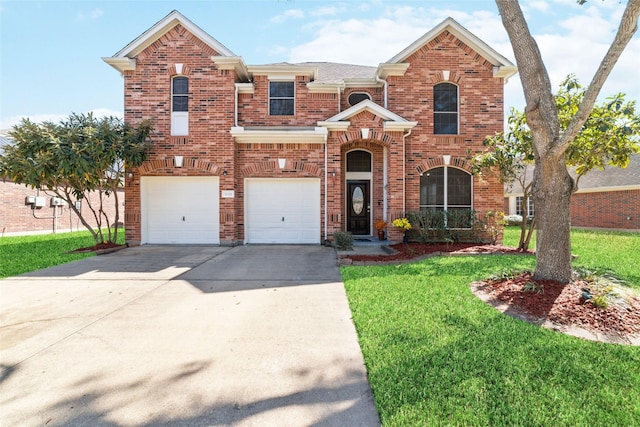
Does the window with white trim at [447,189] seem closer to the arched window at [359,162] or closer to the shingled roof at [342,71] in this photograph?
the arched window at [359,162]

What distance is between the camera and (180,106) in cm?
1152

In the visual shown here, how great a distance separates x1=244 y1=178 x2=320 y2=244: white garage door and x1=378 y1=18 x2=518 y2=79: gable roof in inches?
217

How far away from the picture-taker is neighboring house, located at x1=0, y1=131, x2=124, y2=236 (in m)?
15.8

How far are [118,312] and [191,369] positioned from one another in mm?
2327

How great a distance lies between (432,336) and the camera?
3.64 meters

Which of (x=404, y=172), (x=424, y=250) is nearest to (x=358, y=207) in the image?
(x=404, y=172)

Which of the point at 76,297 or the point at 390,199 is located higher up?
the point at 390,199

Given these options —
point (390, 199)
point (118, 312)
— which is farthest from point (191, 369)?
point (390, 199)

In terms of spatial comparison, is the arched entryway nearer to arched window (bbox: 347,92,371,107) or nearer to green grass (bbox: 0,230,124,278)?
arched window (bbox: 347,92,371,107)

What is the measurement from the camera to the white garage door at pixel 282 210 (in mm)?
11672

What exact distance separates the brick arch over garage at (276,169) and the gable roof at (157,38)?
158 inches

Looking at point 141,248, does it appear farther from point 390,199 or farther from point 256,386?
point 256,386

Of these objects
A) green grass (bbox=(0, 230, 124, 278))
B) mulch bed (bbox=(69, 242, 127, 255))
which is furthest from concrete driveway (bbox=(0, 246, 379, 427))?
mulch bed (bbox=(69, 242, 127, 255))

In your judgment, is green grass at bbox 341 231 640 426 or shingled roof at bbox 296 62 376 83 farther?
shingled roof at bbox 296 62 376 83
